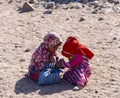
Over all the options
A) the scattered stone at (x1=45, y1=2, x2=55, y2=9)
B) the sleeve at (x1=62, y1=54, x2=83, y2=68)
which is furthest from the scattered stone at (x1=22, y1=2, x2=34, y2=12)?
the sleeve at (x1=62, y1=54, x2=83, y2=68)

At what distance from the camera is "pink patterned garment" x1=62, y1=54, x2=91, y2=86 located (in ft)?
19.3

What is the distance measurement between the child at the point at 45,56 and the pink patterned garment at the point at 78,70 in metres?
0.25

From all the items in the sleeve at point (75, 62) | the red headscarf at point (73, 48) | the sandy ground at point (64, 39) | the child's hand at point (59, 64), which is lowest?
the sandy ground at point (64, 39)

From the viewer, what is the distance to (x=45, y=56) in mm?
6020

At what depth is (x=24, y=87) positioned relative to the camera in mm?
5922

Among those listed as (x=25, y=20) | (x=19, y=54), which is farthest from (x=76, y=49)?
(x=25, y=20)

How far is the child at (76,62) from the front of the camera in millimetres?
5859

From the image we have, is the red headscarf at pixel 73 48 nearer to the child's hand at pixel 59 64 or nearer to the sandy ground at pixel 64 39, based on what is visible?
the child's hand at pixel 59 64

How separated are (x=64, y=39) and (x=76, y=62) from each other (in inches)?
77.5

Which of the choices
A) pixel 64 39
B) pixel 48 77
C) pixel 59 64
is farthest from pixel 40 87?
pixel 64 39

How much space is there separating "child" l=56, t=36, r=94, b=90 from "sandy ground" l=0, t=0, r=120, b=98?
106mm

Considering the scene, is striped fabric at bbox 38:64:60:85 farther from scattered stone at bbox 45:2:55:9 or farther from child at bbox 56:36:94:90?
scattered stone at bbox 45:2:55:9

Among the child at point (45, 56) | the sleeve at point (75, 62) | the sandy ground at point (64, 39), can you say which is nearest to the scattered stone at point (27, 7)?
the sandy ground at point (64, 39)

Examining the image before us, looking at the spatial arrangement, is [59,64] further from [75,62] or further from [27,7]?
[27,7]
